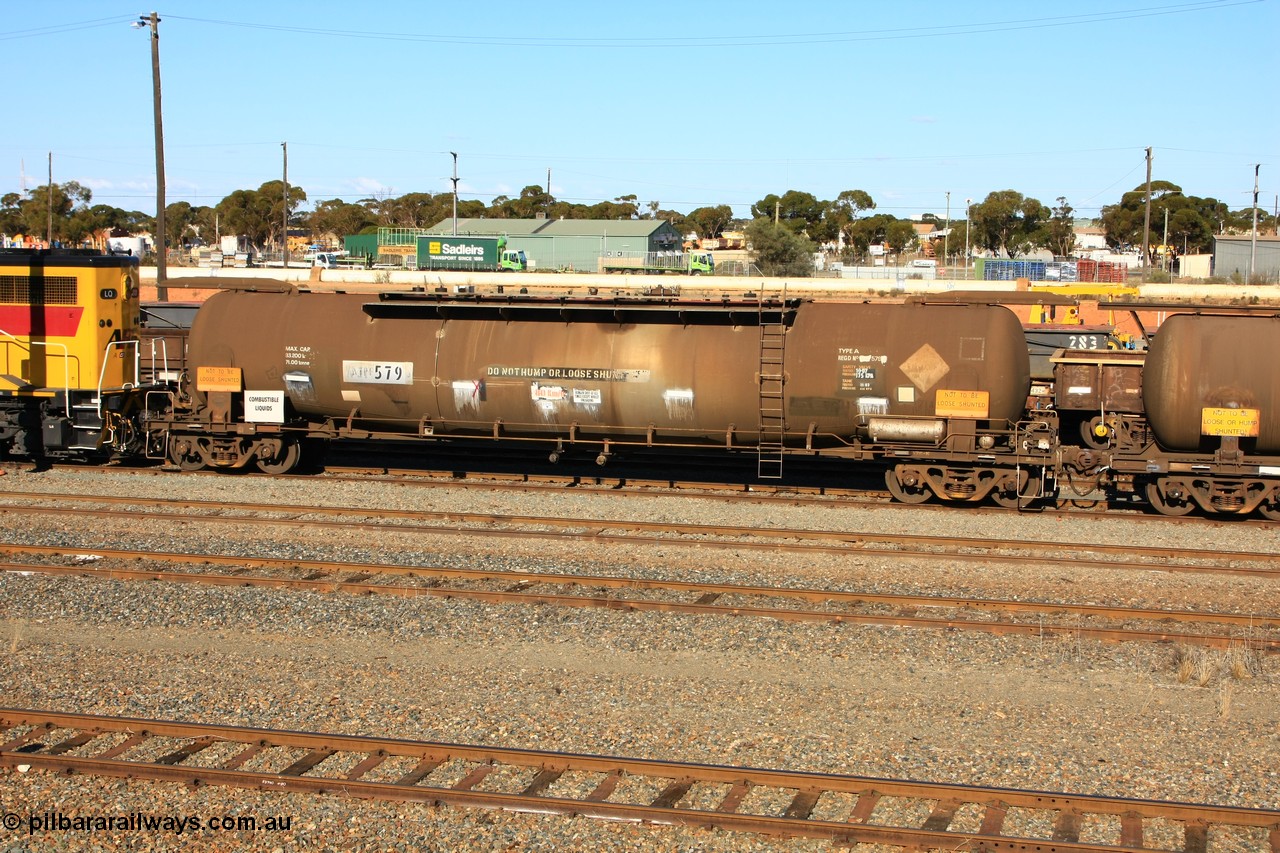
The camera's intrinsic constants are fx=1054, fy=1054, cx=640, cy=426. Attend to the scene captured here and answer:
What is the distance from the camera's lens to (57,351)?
19203 millimetres

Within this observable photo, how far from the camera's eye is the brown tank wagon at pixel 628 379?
15984 mm

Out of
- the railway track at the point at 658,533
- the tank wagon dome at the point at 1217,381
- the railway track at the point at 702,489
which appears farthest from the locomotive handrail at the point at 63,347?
the tank wagon dome at the point at 1217,381

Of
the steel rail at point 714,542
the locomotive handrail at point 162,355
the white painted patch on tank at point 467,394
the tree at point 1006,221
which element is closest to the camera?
the steel rail at point 714,542

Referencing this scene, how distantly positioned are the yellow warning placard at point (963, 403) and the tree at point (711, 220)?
135 meters

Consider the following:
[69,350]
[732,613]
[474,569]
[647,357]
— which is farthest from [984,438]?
[69,350]

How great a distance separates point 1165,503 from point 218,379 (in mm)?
15752

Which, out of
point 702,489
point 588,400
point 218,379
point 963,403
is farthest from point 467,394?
point 963,403

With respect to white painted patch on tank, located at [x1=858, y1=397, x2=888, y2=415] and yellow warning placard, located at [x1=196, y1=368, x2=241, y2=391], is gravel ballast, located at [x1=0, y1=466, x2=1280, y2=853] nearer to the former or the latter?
white painted patch on tank, located at [x1=858, y1=397, x2=888, y2=415]

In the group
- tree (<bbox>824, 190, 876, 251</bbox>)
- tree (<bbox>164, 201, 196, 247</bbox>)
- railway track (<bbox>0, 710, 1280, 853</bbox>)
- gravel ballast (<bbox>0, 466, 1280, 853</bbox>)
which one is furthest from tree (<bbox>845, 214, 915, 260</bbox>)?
railway track (<bbox>0, 710, 1280, 853</bbox>)

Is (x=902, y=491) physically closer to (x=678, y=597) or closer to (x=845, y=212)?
(x=678, y=597)

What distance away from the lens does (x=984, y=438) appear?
15953 millimetres

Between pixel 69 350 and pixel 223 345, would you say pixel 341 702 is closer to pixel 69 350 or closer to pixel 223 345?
pixel 223 345

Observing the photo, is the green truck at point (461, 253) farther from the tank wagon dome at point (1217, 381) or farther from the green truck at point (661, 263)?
the tank wagon dome at point (1217, 381)

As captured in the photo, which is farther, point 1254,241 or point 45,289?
point 1254,241
